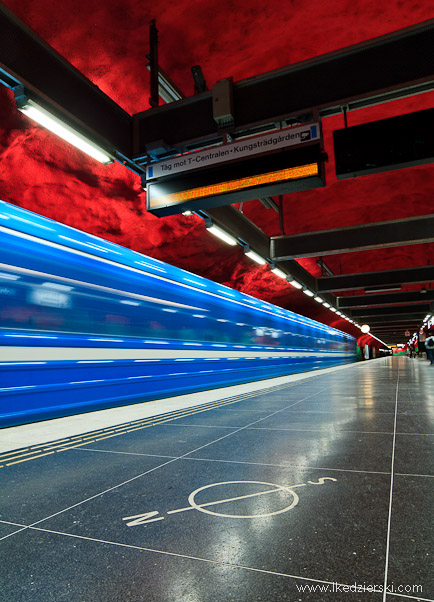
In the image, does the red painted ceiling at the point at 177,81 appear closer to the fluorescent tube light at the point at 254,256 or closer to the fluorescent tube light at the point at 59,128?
the fluorescent tube light at the point at 254,256

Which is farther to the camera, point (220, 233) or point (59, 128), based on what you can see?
point (220, 233)

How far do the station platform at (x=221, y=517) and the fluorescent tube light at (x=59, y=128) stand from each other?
145 inches

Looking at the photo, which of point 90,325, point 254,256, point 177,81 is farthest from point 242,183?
point 254,256

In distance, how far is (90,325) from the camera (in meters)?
5.54

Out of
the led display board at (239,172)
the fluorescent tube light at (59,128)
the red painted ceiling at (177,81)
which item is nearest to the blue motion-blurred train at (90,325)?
the fluorescent tube light at (59,128)

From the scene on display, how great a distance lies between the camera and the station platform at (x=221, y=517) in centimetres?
121

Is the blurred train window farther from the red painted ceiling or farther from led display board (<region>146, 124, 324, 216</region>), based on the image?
the red painted ceiling

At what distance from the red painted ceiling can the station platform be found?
191 inches

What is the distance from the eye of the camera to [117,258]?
20.4ft

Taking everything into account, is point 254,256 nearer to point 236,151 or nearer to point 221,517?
point 236,151

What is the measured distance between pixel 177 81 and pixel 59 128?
7.87 feet

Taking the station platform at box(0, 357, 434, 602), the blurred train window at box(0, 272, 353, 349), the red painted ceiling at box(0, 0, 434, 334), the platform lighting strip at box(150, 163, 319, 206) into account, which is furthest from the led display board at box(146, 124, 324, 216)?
the station platform at box(0, 357, 434, 602)

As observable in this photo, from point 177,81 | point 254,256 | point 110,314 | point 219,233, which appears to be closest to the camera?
point 110,314

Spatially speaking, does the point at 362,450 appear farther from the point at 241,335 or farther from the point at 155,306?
the point at 241,335
